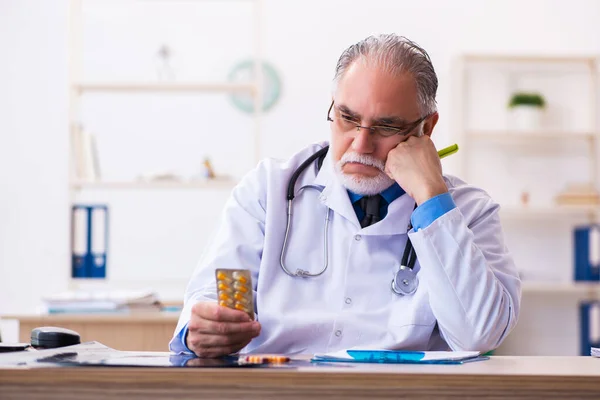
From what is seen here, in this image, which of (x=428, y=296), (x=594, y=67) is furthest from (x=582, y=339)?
(x=428, y=296)

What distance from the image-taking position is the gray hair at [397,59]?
1.77m

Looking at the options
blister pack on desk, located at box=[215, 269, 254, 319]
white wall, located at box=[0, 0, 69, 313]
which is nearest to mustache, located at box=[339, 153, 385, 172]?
blister pack on desk, located at box=[215, 269, 254, 319]

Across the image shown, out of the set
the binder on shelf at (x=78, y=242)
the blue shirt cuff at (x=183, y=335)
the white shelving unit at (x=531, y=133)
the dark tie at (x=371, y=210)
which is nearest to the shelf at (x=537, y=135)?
the white shelving unit at (x=531, y=133)

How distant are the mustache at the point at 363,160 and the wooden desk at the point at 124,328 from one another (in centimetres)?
138

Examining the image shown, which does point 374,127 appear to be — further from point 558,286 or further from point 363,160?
point 558,286

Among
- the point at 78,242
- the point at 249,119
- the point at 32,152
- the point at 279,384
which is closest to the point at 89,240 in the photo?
the point at 78,242

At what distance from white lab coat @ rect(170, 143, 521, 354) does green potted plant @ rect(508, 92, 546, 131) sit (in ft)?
9.58

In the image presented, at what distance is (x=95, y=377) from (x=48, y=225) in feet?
12.6

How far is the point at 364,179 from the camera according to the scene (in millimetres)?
1773

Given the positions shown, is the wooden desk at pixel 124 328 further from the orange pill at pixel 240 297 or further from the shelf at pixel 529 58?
the shelf at pixel 529 58

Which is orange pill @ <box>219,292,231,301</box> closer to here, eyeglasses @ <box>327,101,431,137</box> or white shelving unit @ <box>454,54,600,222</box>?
eyeglasses @ <box>327,101,431,137</box>

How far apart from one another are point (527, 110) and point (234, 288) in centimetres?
359

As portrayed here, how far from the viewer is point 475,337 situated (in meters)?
1.60

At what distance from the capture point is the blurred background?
4691mm
